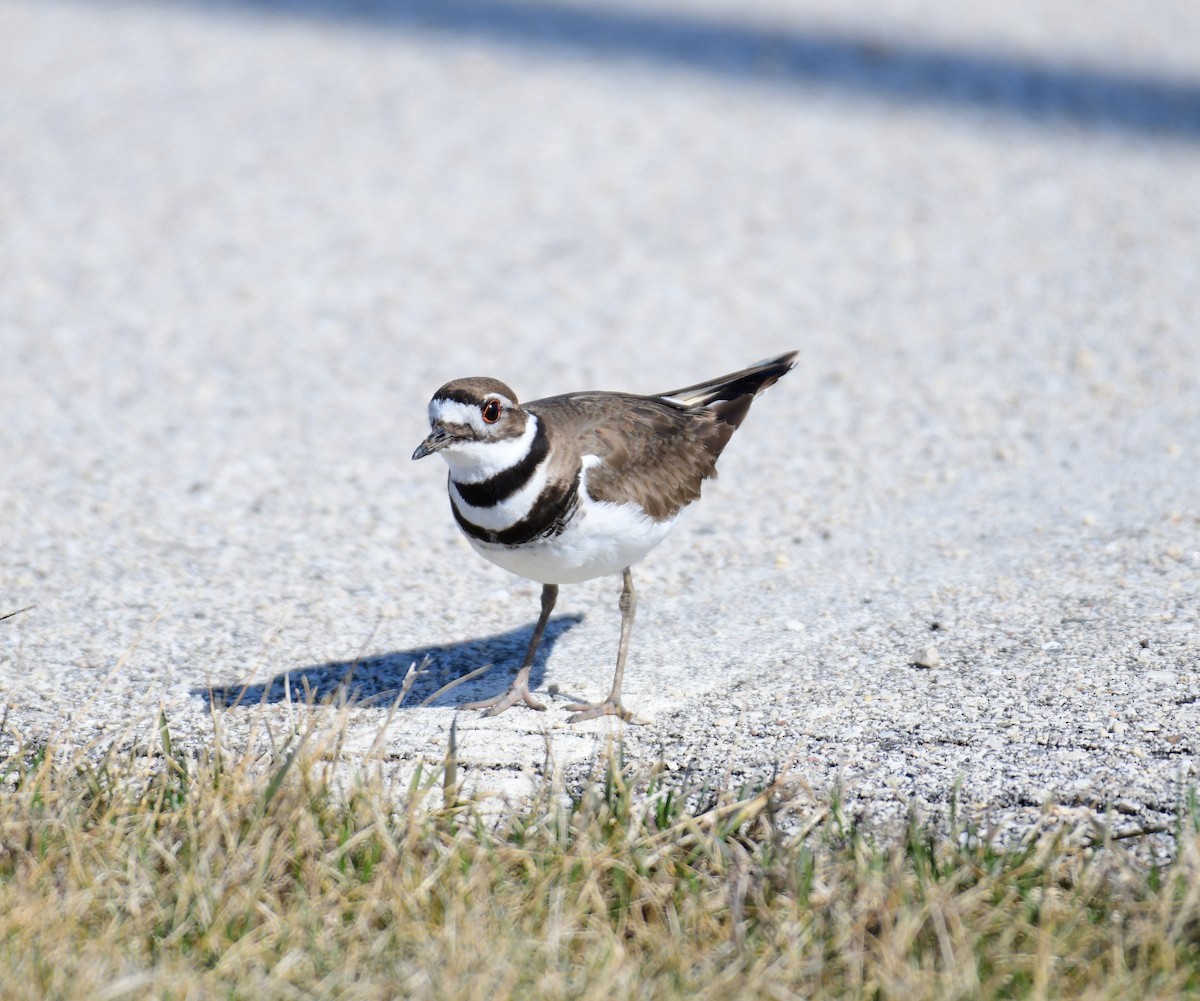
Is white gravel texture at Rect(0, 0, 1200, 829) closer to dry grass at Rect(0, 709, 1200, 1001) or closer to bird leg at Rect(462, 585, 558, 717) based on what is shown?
bird leg at Rect(462, 585, 558, 717)

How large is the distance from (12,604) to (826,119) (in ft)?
22.1

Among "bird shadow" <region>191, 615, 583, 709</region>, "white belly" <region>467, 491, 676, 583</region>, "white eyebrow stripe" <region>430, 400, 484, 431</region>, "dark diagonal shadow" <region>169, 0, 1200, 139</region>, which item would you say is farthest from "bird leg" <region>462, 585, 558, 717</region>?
"dark diagonal shadow" <region>169, 0, 1200, 139</region>

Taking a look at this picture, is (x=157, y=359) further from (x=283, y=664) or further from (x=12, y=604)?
(x=283, y=664)

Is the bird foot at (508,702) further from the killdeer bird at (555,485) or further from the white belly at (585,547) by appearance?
the white belly at (585,547)

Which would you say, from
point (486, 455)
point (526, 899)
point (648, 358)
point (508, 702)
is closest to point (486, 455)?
point (486, 455)

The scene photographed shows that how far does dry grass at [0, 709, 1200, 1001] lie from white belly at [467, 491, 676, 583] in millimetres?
727

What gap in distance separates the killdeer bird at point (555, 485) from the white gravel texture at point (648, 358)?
0.50 metres

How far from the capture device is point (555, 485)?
4.16m

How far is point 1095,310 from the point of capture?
754 cm

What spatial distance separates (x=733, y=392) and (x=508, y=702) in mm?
1524

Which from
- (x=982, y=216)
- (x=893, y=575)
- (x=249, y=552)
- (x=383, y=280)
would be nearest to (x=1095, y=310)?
(x=982, y=216)

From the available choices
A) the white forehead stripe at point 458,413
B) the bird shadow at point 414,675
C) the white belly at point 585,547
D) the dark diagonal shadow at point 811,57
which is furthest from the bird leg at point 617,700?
the dark diagonal shadow at point 811,57

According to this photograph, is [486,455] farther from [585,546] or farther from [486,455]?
[585,546]

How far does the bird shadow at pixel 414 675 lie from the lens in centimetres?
445
